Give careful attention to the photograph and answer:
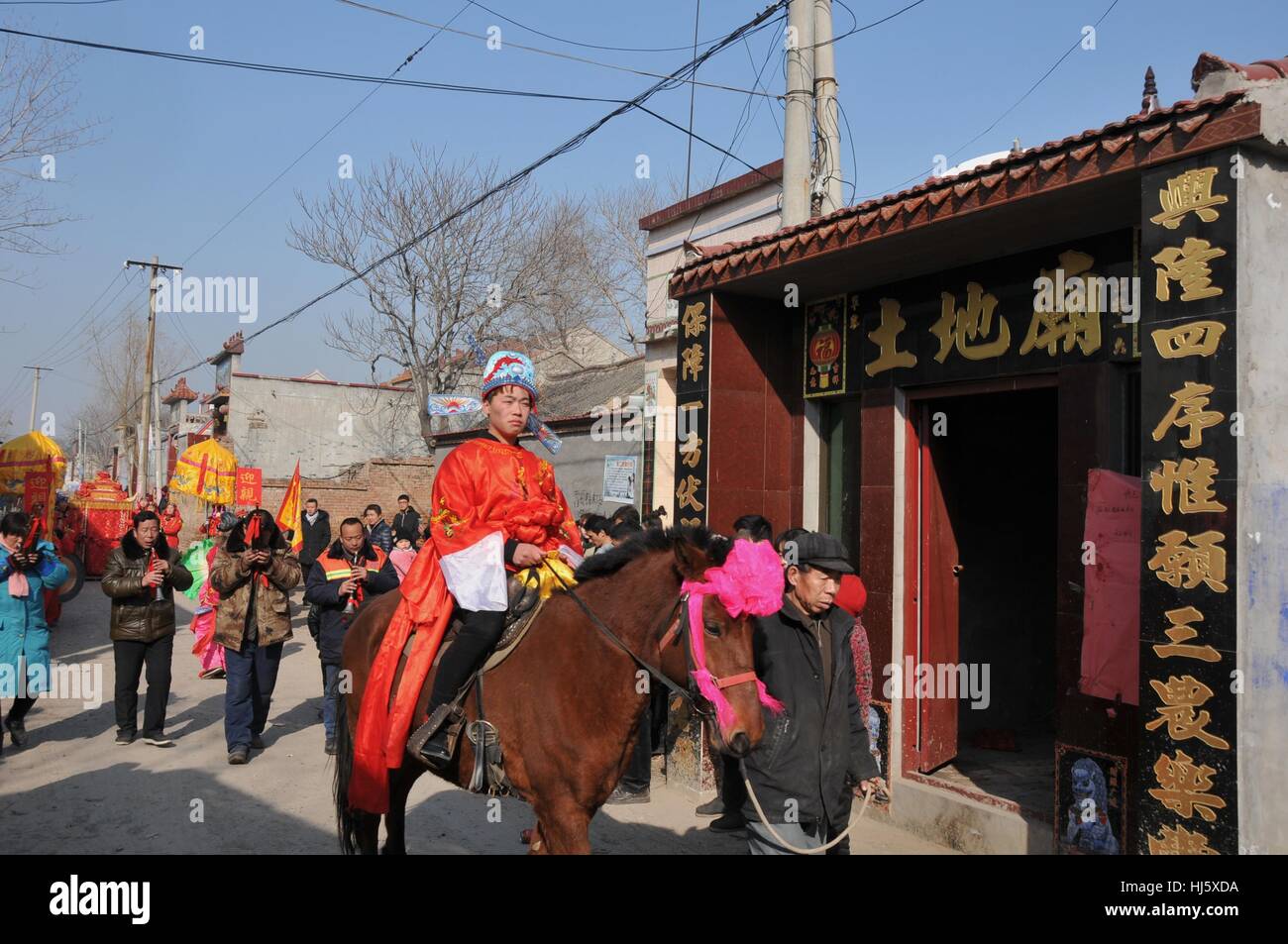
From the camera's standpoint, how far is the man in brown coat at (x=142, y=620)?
26.3 feet

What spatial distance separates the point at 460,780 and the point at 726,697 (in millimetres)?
1605

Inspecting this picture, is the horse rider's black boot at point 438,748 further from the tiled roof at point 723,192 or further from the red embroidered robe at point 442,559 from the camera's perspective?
the tiled roof at point 723,192

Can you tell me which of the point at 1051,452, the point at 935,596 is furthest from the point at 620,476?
the point at 935,596

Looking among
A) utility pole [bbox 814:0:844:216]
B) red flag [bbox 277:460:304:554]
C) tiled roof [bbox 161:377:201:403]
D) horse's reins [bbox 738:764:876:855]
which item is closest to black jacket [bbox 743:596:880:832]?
horse's reins [bbox 738:764:876:855]

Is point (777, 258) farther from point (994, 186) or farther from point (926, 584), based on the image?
point (926, 584)

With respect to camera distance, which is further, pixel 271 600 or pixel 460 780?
pixel 271 600

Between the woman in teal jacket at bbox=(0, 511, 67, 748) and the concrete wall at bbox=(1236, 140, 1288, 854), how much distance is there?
342 inches

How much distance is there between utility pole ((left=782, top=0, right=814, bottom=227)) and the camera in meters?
9.26

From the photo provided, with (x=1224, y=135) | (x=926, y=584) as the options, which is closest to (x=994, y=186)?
(x=1224, y=135)

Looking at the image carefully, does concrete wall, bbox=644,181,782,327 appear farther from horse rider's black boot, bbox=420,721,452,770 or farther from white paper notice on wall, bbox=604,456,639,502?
horse rider's black boot, bbox=420,721,452,770

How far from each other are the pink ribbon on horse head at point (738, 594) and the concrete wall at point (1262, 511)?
2481mm

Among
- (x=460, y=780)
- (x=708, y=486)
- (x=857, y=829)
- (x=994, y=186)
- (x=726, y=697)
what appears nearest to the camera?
(x=726, y=697)

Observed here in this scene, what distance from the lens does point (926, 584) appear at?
704 centimetres

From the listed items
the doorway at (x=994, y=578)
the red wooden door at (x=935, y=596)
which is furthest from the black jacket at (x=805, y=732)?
the doorway at (x=994, y=578)
